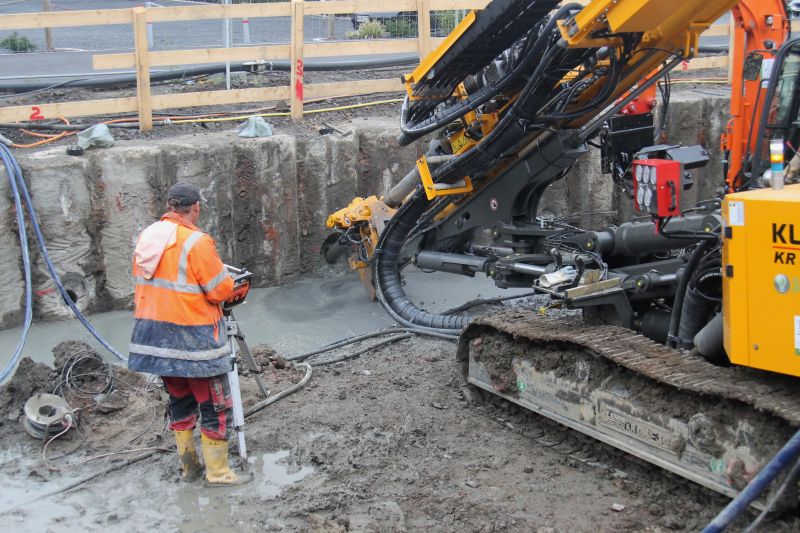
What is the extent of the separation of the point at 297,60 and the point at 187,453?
5789mm

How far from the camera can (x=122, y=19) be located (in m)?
9.27

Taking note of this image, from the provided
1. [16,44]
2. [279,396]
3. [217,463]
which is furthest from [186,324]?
[16,44]

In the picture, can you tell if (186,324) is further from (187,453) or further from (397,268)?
(397,268)

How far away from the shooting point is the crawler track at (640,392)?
444cm

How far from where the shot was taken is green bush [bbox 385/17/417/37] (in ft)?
50.8

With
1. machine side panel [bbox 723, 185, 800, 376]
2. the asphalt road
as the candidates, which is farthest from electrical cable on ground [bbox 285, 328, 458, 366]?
the asphalt road

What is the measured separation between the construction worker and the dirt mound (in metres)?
1.49

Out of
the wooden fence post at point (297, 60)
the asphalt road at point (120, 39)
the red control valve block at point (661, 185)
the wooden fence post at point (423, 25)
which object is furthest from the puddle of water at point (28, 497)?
the asphalt road at point (120, 39)

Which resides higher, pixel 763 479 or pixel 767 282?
pixel 767 282

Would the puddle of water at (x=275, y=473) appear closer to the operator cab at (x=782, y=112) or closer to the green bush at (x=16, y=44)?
the operator cab at (x=782, y=112)

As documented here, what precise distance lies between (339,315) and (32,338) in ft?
8.87

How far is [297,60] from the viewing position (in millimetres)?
10102

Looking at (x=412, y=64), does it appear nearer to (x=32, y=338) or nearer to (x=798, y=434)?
(x=32, y=338)

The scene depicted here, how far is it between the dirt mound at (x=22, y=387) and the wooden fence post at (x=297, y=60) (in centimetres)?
468
